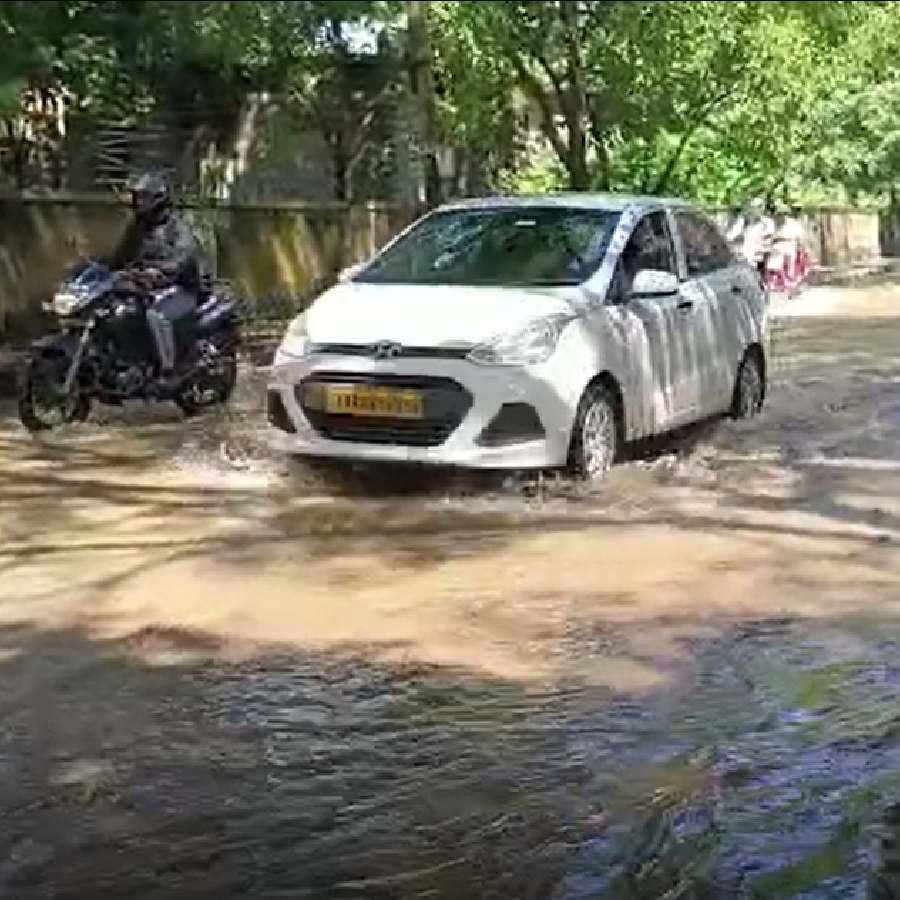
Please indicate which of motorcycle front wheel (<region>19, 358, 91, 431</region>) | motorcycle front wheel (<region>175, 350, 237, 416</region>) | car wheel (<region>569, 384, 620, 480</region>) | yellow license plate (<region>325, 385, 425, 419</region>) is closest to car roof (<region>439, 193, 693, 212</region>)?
car wheel (<region>569, 384, 620, 480</region>)

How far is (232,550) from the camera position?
8.66m

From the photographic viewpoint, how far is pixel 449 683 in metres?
6.36

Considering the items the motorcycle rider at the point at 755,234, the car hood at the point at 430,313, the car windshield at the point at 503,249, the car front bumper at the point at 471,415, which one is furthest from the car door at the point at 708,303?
the motorcycle rider at the point at 755,234

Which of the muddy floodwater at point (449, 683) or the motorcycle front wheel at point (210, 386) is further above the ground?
the motorcycle front wheel at point (210, 386)

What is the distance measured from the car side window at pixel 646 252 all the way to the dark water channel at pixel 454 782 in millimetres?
Answer: 4020

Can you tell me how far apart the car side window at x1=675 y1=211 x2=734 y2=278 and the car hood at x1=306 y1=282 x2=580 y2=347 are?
1.74 m

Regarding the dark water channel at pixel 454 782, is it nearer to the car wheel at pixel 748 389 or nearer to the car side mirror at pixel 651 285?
the car side mirror at pixel 651 285

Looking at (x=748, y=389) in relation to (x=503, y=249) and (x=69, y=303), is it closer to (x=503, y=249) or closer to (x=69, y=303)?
(x=503, y=249)

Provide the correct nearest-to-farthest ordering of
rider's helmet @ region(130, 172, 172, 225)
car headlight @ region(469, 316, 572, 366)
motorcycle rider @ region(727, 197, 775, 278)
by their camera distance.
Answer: car headlight @ region(469, 316, 572, 366) → rider's helmet @ region(130, 172, 172, 225) → motorcycle rider @ region(727, 197, 775, 278)

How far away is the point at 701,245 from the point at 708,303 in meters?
0.50

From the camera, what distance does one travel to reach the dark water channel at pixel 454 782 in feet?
15.4

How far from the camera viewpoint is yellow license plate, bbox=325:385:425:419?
9.57 m

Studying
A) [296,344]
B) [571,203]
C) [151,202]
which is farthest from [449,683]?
[151,202]

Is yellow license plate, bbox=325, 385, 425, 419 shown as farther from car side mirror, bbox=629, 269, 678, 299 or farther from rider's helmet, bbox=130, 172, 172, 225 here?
rider's helmet, bbox=130, 172, 172, 225
